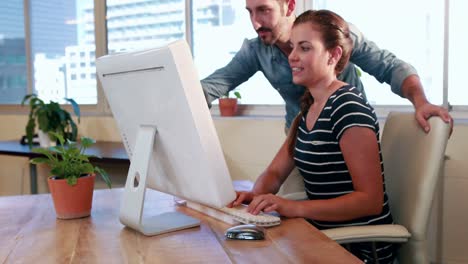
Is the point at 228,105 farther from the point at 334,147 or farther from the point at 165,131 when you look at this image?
the point at 165,131

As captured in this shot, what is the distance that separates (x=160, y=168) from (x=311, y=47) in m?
0.56

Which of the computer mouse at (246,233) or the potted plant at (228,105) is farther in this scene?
the potted plant at (228,105)

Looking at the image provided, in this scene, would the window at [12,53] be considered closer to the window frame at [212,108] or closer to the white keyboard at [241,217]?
the window frame at [212,108]

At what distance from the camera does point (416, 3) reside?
7.85 ft

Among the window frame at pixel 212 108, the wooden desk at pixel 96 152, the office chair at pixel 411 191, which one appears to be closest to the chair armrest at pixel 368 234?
the office chair at pixel 411 191

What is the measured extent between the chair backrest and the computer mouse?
499 mm

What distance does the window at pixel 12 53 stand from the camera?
13.6 feet

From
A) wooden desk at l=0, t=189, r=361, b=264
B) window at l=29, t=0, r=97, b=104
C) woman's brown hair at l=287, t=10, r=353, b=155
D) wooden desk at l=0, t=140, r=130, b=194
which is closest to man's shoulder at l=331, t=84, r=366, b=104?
woman's brown hair at l=287, t=10, r=353, b=155

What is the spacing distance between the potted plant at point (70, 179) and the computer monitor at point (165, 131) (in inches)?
5.4

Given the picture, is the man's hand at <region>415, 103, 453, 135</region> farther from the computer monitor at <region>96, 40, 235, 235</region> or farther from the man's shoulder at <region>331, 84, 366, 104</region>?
the computer monitor at <region>96, 40, 235, 235</region>

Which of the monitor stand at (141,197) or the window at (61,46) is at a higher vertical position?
the window at (61,46)

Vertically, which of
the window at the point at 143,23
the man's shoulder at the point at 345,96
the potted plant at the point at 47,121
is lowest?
the potted plant at the point at 47,121

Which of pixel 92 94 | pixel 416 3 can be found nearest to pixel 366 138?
pixel 416 3

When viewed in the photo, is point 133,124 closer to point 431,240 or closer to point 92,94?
point 431,240
